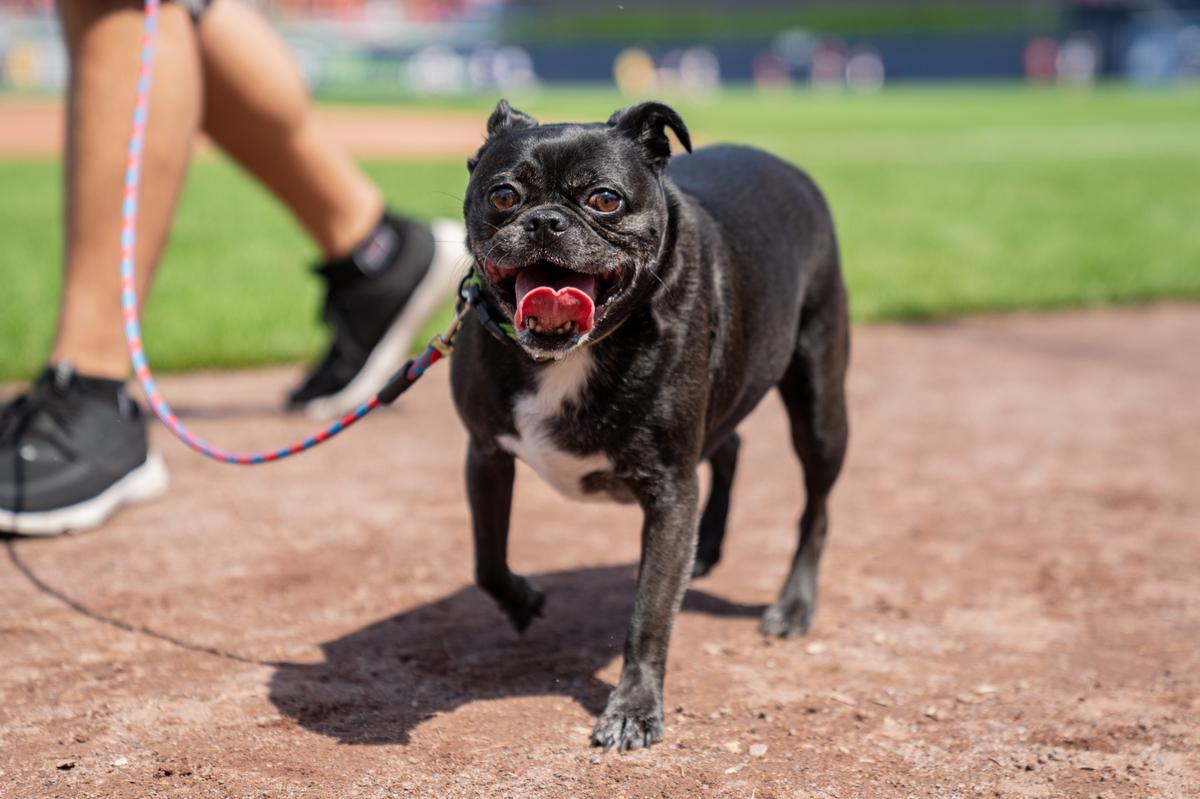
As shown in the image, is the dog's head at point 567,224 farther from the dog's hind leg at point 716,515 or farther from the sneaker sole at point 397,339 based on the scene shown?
the sneaker sole at point 397,339

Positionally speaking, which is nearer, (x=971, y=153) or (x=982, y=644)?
(x=982, y=644)

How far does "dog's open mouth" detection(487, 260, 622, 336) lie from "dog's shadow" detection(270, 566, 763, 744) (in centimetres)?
87

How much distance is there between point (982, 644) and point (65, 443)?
8.79 feet

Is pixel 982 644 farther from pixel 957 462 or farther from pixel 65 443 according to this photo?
pixel 65 443

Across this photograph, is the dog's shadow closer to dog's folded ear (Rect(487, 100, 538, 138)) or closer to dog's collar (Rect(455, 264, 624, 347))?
dog's collar (Rect(455, 264, 624, 347))

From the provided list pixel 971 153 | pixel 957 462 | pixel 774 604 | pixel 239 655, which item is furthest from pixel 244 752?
pixel 971 153

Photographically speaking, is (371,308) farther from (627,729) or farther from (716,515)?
(627,729)

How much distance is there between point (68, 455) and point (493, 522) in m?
1.62

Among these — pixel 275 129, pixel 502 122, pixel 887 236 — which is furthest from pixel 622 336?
pixel 887 236

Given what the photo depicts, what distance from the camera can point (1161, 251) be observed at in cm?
930

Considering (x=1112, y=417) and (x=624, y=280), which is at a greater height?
(x=624, y=280)

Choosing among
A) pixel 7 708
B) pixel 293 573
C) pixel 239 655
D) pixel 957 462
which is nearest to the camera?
pixel 7 708

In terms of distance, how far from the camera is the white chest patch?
9.23 feet

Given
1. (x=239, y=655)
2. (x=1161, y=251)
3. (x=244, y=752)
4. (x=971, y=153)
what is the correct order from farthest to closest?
(x=971, y=153)
(x=1161, y=251)
(x=239, y=655)
(x=244, y=752)
